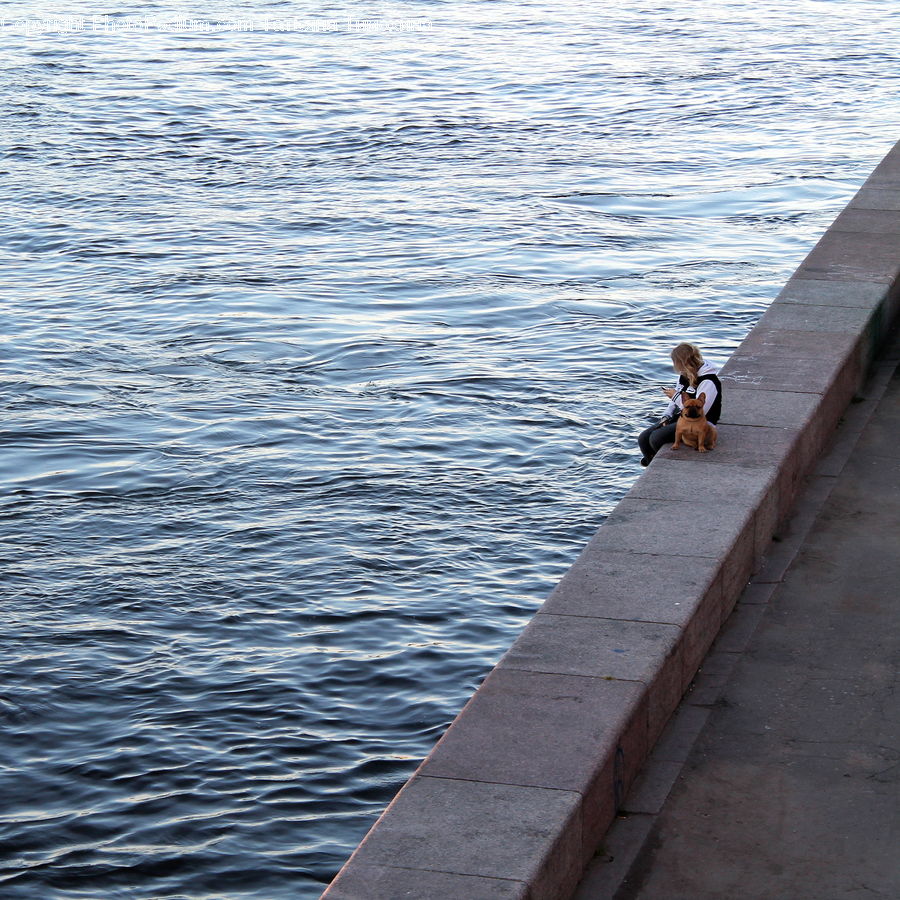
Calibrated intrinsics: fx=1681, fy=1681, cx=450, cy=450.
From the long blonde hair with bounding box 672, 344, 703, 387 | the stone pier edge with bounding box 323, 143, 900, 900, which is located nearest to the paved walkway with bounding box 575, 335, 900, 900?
the stone pier edge with bounding box 323, 143, 900, 900

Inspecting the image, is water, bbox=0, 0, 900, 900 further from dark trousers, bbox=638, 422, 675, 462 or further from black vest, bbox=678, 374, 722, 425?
black vest, bbox=678, 374, 722, 425

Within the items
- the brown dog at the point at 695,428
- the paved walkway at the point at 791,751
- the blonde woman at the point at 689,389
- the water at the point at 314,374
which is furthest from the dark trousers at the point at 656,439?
the water at the point at 314,374

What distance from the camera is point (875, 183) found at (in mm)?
14852

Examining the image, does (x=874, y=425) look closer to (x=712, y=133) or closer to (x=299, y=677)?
(x=299, y=677)

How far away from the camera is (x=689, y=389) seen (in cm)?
961

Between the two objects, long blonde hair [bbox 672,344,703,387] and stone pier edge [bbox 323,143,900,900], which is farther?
long blonde hair [bbox 672,344,703,387]

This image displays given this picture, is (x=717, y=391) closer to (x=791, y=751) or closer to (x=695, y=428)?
(x=695, y=428)

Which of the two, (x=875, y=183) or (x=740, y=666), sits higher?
(x=875, y=183)

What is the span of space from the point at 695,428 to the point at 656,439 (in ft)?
1.18

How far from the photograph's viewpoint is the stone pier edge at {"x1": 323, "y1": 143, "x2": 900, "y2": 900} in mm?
6172

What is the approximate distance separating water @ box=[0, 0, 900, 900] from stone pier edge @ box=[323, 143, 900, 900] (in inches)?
108

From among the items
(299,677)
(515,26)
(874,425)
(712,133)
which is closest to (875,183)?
(874,425)

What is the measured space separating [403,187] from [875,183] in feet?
37.0

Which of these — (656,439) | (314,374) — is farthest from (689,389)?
(314,374)
